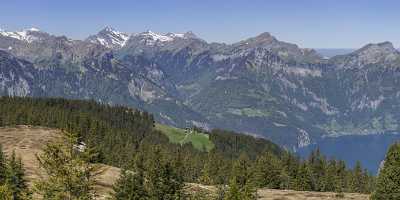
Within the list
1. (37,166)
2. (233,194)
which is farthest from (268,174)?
(233,194)

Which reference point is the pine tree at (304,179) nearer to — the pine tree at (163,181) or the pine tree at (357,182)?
the pine tree at (357,182)

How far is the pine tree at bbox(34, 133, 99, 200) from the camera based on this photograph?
38.7 metres

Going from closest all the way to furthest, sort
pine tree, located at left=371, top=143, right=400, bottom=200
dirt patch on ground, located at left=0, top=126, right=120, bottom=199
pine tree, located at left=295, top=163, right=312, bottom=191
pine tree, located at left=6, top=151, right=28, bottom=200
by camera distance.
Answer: pine tree, located at left=6, top=151, right=28, bottom=200, pine tree, located at left=371, top=143, right=400, bottom=200, dirt patch on ground, located at left=0, top=126, right=120, bottom=199, pine tree, located at left=295, top=163, right=312, bottom=191

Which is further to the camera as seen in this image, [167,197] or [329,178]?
[329,178]

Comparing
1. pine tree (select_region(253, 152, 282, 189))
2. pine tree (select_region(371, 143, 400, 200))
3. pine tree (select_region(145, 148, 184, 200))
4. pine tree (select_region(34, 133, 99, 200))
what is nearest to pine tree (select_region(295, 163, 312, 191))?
pine tree (select_region(253, 152, 282, 189))

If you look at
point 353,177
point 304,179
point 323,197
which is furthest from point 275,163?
point 323,197

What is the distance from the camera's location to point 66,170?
38.7m

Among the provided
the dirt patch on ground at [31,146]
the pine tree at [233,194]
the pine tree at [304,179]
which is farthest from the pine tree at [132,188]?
the pine tree at [304,179]

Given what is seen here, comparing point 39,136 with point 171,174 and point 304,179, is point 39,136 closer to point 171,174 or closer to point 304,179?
point 304,179

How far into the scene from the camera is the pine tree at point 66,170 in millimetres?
38656

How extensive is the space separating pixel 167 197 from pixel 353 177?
14322 centimetres

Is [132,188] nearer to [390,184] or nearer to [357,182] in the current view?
[390,184]

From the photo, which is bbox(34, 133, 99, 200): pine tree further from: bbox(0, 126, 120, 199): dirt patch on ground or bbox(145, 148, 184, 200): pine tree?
bbox(0, 126, 120, 199): dirt patch on ground

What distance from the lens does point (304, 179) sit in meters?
160
